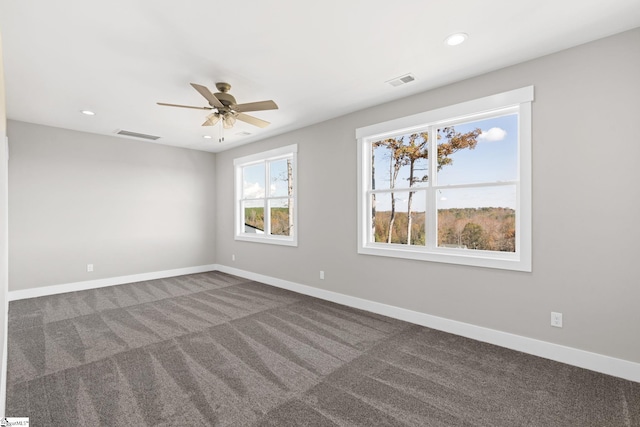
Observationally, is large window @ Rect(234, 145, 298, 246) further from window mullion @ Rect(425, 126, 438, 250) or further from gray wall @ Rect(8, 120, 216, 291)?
window mullion @ Rect(425, 126, 438, 250)

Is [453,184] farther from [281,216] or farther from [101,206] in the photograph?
[101,206]

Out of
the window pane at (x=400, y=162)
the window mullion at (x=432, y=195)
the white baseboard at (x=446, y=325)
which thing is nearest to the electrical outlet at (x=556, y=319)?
the white baseboard at (x=446, y=325)

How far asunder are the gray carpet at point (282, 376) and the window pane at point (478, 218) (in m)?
1.04

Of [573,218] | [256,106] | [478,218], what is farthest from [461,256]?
[256,106]

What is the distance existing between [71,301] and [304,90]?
4.63m

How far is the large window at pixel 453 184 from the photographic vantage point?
9.92 ft

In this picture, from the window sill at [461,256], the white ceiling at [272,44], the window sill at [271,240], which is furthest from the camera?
the window sill at [271,240]

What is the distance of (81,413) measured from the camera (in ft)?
6.64

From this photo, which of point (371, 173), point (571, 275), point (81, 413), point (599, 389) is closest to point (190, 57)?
point (371, 173)

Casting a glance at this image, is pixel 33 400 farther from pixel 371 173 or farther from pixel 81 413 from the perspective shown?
pixel 371 173

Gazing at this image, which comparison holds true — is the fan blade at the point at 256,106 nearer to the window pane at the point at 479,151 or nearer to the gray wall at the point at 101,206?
the window pane at the point at 479,151

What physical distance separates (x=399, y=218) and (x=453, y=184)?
2.64ft

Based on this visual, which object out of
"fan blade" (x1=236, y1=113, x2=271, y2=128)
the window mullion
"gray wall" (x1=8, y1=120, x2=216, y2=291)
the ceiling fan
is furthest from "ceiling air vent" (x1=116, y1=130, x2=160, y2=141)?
the window mullion

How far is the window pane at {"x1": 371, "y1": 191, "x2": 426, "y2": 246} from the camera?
Answer: 3762 millimetres
